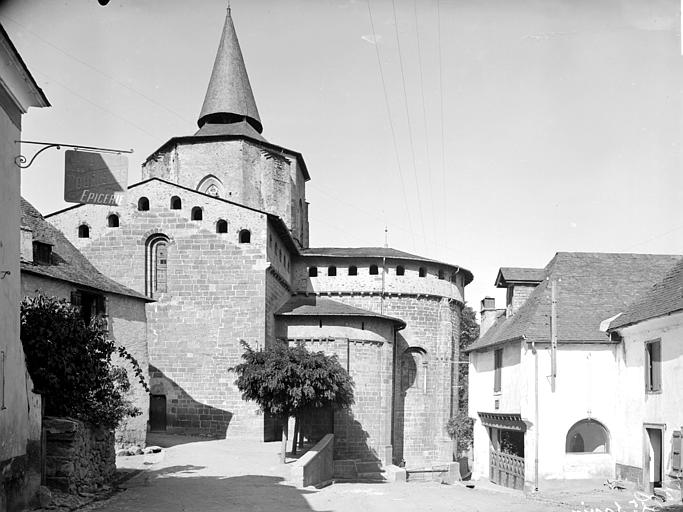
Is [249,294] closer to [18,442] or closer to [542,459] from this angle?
[542,459]

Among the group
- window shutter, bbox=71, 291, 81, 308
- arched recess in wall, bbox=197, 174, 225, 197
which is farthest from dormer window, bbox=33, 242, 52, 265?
arched recess in wall, bbox=197, 174, 225, 197

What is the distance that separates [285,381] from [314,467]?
3.61 metres

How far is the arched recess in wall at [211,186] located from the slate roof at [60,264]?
18.6 m

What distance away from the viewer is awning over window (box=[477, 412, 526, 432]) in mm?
23594

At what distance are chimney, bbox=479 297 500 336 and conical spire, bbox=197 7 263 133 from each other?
821 inches

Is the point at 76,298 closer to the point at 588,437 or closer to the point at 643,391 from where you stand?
the point at 643,391

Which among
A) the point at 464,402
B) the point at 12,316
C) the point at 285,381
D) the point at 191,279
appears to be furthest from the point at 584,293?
the point at 464,402

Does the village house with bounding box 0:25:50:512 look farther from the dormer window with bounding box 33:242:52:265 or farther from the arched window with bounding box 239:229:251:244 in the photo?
the arched window with bounding box 239:229:251:244

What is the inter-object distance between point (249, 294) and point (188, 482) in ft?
46.2

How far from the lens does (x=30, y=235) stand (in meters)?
19.2

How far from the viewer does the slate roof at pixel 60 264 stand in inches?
782

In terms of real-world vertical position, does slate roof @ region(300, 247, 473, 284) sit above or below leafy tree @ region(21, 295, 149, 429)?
above

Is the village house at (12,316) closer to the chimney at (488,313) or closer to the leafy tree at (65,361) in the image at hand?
the leafy tree at (65,361)

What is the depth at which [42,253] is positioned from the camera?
20.7m
